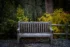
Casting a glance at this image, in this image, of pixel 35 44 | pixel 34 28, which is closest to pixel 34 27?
pixel 34 28

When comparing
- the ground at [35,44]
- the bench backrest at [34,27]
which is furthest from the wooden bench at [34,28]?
the ground at [35,44]

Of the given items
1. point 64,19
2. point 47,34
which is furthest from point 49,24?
point 64,19

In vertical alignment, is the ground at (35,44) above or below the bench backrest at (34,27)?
below

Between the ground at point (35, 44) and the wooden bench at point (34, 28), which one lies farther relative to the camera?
the wooden bench at point (34, 28)

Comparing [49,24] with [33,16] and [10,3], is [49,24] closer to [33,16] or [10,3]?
[33,16]

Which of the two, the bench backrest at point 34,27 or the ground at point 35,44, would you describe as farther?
the bench backrest at point 34,27

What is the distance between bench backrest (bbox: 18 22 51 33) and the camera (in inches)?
517

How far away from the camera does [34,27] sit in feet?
43.4

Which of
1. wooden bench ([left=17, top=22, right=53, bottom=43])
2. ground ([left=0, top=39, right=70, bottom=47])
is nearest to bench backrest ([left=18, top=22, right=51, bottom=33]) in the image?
wooden bench ([left=17, top=22, right=53, bottom=43])

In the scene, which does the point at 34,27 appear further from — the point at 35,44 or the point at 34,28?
the point at 35,44

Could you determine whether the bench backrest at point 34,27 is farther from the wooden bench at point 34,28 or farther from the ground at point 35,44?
the ground at point 35,44

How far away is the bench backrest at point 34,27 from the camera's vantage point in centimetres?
1312

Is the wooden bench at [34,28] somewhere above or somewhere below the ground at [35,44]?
above

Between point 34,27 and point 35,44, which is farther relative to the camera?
point 34,27
